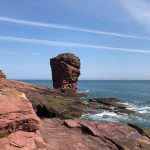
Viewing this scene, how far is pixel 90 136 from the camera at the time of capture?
2191 centimetres

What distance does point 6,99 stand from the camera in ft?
57.5

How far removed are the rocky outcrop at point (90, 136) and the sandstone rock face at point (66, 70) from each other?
3338 inches

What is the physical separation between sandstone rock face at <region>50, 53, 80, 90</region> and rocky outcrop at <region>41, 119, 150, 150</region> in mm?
84791

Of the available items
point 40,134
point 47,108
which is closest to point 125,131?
point 40,134

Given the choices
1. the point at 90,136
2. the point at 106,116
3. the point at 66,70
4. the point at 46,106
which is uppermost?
the point at 66,70

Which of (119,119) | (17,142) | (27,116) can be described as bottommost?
(119,119)

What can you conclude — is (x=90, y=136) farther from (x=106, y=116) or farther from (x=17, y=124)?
(x=106, y=116)

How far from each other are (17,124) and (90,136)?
621cm

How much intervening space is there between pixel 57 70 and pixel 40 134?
92.8m

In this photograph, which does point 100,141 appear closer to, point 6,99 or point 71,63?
point 6,99

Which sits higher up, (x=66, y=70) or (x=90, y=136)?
(x=66, y=70)

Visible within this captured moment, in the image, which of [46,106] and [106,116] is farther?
[106,116]

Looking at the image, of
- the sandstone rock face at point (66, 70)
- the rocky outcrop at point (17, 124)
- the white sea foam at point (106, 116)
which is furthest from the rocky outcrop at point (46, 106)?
the rocky outcrop at point (17, 124)

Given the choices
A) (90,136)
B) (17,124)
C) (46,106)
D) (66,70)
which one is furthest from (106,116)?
(17,124)
